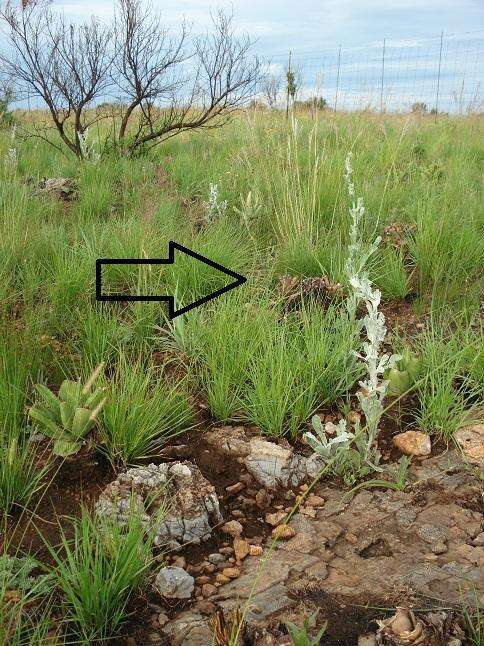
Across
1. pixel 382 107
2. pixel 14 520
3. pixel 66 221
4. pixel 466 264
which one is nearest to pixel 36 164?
pixel 66 221

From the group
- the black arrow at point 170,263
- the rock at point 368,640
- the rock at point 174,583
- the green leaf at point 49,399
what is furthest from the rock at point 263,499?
the black arrow at point 170,263

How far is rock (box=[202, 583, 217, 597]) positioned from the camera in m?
1.92

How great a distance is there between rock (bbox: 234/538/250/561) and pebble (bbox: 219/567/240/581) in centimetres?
6

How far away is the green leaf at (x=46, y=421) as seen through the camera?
91.0 inches

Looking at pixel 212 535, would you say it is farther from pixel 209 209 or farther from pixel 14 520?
pixel 209 209

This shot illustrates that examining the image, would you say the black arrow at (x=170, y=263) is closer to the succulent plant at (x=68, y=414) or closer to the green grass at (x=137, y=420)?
the green grass at (x=137, y=420)

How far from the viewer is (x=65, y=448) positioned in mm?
2291

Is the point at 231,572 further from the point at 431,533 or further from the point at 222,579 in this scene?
the point at 431,533

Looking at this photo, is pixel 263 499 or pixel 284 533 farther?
pixel 263 499

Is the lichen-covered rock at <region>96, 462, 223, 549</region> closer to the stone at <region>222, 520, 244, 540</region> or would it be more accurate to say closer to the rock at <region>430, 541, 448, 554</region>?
the stone at <region>222, 520, 244, 540</region>

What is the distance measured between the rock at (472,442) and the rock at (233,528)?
0.96m

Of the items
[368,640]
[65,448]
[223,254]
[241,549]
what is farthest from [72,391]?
[223,254]

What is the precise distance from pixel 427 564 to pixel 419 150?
235 inches

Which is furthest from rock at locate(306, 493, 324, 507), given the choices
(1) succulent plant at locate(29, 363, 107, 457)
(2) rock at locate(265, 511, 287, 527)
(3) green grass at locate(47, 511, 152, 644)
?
(1) succulent plant at locate(29, 363, 107, 457)
